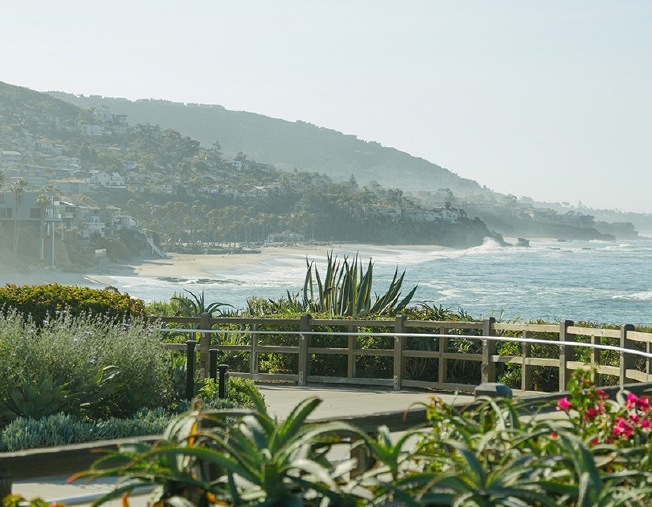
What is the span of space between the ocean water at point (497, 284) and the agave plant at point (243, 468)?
4982cm

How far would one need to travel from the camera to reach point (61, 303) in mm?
12016

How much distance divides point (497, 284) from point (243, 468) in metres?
99.2

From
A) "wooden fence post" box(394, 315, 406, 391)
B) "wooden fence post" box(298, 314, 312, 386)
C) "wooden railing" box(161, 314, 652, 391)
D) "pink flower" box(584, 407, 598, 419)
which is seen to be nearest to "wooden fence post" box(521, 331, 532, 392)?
"wooden railing" box(161, 314, 652, 391)

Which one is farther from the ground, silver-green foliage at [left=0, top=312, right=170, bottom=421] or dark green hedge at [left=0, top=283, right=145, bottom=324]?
dark green hedge at [left=0, top=283, right=145, bottom=324]

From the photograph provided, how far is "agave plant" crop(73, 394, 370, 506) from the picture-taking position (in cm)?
284

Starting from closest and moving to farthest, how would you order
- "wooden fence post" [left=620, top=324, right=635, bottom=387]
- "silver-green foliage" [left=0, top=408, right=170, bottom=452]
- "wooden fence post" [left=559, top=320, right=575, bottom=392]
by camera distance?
"silver-green foliage" [left=0, top=408, right=170, bottom=452]
"wooden fence post" [left=620, top=324, right=635, bottom=387]
"wooden fence post" [left=559, top=320, right=575, bottom=392]

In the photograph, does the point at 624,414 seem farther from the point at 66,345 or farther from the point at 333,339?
the point at 333,339

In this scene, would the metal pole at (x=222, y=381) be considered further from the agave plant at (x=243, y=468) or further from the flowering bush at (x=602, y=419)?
the agave plant at (x=243, y=468)

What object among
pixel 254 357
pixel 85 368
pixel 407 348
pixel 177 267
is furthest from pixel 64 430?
pixel 177 267

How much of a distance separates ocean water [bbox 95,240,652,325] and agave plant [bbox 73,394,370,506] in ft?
163

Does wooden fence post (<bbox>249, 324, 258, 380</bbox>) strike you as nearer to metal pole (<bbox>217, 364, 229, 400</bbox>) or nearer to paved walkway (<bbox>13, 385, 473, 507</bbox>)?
paved walkway (<bbox>13, 385, 473, 507</bbox>)

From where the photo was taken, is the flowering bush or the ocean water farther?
the ocean water

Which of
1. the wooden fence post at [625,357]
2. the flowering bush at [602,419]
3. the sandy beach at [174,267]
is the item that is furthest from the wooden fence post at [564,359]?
the sandy beach at [174,267]

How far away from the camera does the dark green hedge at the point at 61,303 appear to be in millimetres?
11938
